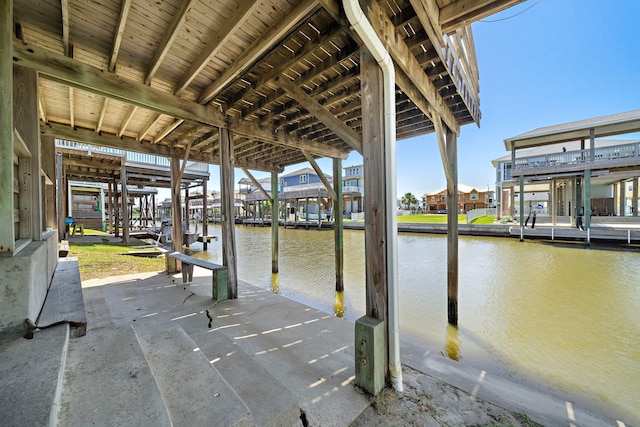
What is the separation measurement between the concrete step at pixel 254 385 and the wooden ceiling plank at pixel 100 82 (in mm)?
2983

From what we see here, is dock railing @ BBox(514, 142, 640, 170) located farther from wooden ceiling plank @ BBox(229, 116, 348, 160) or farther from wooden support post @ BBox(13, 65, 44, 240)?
wooden support post @ BBox(13, 65, 44, 240)

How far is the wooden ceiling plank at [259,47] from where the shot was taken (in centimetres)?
211

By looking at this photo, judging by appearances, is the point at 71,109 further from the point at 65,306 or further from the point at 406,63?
the point at 406,63

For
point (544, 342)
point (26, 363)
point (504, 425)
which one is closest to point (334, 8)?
point (26, 363)

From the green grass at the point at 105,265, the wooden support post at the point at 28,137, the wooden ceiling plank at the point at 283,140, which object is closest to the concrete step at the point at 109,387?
the wooden support post at the point at 28,137

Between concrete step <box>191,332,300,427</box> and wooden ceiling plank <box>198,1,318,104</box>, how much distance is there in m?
3.06

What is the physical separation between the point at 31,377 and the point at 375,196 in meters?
2.22

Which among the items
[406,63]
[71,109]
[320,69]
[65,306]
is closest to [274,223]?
[71,109]

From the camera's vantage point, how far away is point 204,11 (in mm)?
2205

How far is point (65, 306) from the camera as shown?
2.02 m

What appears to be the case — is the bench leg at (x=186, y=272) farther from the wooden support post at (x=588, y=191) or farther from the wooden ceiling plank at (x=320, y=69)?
the wooden support post at (x=588, y=191)

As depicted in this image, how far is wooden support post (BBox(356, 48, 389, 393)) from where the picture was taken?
6.62 ft

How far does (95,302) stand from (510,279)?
28.8 ft

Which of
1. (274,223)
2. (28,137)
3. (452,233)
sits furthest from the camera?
(274,223)
